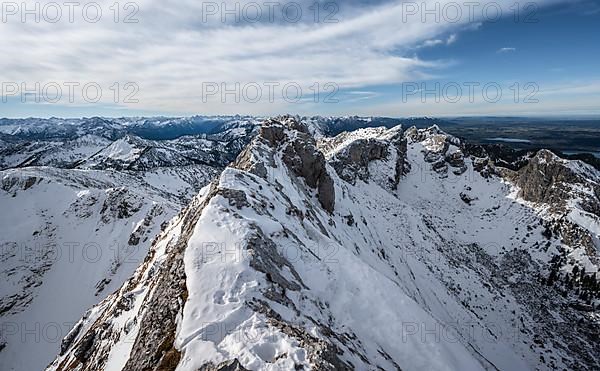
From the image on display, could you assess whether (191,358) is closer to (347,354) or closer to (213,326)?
(213,326)

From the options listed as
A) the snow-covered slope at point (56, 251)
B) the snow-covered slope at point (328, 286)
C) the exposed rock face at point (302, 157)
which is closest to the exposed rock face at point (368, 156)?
the snow-covered slope at point (328, 286)

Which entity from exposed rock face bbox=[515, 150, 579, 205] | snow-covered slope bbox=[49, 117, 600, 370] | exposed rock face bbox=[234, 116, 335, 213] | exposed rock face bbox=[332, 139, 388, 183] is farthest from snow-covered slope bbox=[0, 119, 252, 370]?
exposed rock face bbox=[515, 150, 579, 205]

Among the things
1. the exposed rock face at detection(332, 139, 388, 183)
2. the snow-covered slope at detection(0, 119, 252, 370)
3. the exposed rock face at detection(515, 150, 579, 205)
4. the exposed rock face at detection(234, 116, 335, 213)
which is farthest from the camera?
the exposed rock face at detection(515, 150, 579, 205)

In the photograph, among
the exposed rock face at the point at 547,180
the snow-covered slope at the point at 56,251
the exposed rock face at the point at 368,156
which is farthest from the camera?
the exposed rock face at the point at 547,180

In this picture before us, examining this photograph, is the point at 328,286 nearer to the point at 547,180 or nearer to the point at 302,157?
the point at 302,157

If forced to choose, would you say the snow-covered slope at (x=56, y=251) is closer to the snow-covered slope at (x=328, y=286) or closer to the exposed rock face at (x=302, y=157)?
the exposed rock face at (x=302, y=157)

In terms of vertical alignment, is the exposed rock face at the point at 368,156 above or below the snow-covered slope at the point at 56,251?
above

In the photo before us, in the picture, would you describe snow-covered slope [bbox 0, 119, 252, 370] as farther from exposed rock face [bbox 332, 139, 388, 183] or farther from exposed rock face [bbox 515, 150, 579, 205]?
exposed rock face [bbox 515, 150, 579, 205]

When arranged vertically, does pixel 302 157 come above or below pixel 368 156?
below

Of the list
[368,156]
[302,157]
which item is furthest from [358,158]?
[302,157]

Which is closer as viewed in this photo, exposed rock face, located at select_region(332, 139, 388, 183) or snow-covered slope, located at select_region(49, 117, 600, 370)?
snow-covered slope, located at select_region(49, 117, 600, 370)
